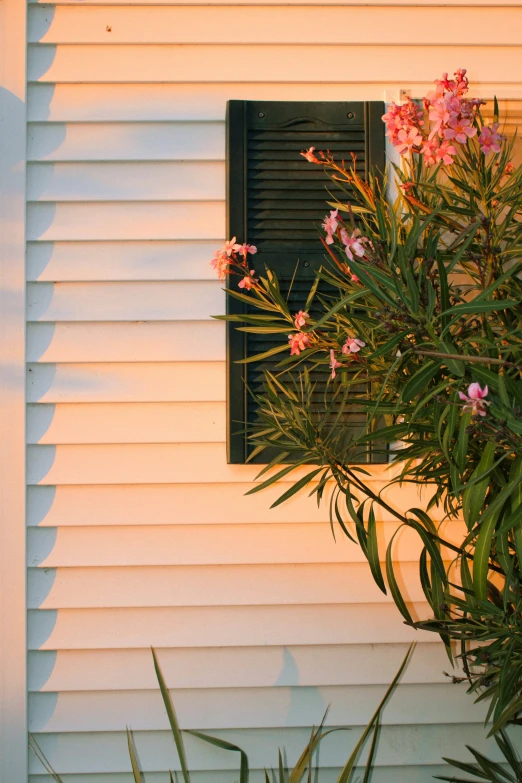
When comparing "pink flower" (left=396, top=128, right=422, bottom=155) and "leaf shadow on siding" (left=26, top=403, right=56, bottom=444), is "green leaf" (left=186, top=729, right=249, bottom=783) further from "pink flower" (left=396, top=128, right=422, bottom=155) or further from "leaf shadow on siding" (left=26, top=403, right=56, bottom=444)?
"pink flower" (left=396, top=128, right=422, bottom=155)

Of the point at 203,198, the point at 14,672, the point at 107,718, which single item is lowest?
the point at 107,718

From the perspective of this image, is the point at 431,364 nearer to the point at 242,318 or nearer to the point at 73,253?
the point at 242,318

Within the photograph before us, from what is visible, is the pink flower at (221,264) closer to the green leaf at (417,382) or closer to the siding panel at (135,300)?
the siding panel at (135,300)

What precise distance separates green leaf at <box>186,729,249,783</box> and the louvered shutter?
2.75 feet

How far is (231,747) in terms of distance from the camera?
2.41 meters

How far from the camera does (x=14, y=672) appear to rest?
2.50m

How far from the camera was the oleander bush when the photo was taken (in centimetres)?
171

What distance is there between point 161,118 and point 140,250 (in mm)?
425

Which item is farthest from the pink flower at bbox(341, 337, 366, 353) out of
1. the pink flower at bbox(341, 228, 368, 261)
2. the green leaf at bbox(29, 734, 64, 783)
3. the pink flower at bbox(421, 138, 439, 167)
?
the green leaf at bbox(29, 734, 64, 783)

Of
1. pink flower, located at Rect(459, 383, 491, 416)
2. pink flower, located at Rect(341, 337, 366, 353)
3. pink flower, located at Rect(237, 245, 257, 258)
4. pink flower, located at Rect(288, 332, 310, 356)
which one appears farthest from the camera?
pink flower, located at Rect(237, 245, 257, 258)

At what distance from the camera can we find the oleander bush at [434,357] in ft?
5.62

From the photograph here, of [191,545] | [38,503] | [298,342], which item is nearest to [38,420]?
[38,503]

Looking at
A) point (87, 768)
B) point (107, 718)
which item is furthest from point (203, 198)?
point (87, 768)

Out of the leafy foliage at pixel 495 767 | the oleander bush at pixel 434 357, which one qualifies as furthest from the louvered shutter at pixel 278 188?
the leafy foliage at pixel 495 767
